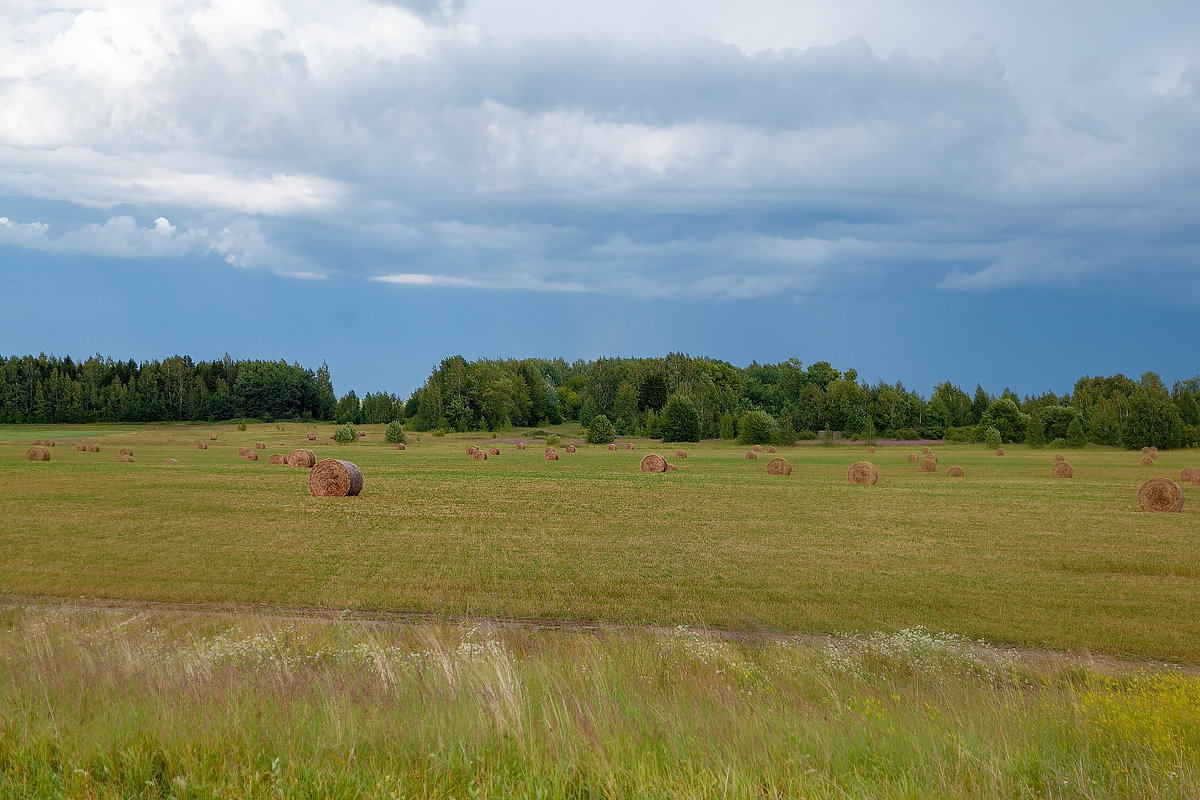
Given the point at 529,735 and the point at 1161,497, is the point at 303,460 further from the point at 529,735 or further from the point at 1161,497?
the point at 529,735

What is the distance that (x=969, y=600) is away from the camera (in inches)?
620

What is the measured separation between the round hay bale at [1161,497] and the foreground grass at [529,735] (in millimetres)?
27264

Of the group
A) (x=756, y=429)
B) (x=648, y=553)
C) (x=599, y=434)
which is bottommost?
(x=648, y=553)

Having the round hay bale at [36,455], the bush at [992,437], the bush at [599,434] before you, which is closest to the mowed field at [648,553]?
the round hay bale at [36,455]

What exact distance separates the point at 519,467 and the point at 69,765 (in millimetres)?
48955

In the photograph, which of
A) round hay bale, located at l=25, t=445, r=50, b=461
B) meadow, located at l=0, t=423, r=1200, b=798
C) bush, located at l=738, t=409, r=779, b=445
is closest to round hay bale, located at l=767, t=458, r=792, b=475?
meadow, located at l=0, t=423, r=1200, b=798

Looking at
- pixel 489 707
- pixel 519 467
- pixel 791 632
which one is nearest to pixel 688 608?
pixel 791 632

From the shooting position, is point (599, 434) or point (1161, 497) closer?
point (1161, 497)

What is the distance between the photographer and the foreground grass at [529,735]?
4609 millimetres

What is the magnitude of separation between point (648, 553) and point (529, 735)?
51.7 ft

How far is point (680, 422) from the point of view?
104 metres

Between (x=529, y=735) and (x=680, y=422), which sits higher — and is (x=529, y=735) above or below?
below

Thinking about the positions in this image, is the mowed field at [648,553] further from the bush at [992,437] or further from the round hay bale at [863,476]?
the bush at [992,437]

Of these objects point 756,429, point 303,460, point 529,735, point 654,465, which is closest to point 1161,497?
point 654,465
